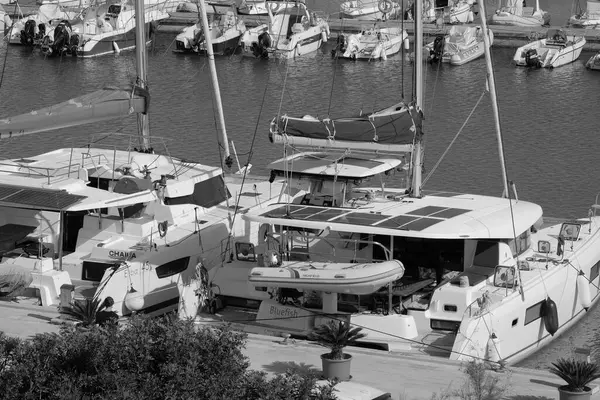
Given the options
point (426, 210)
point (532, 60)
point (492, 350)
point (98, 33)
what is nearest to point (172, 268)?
point (426, 210)

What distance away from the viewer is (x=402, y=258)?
25.6 m

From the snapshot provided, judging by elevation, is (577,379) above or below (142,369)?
below

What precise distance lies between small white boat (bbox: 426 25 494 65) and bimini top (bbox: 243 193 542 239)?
107 feet

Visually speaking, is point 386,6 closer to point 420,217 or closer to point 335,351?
point 420,217

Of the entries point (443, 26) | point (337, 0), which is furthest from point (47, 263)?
point (337, 0)

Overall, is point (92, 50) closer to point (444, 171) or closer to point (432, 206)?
point (444, 171)

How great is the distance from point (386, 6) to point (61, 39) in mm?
14532

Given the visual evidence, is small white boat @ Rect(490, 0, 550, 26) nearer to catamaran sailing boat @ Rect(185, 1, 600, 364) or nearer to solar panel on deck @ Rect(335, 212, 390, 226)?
catamaran sailing boat @ Rect(185, 1, 600, 364)

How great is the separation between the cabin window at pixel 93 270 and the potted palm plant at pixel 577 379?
9.69 metres

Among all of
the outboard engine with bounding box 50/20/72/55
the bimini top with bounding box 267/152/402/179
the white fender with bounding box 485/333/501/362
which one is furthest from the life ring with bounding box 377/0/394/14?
the white fender with bounding box 485/333/501/362

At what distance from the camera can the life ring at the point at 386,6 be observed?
64812 millimetres

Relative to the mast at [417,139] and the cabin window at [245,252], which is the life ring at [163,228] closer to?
the cabin window at [245,252]

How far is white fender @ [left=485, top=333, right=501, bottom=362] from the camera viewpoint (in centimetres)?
2317

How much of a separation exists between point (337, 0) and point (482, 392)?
187ft
